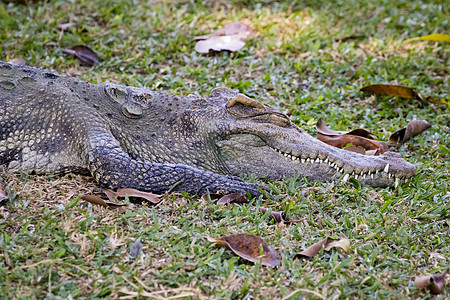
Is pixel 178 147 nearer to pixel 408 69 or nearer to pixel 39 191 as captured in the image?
pixel 39 191

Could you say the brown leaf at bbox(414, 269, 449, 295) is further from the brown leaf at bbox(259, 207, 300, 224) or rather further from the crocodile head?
the crocodile head

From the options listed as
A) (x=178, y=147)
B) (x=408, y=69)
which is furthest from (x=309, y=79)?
(x=178, y=147)

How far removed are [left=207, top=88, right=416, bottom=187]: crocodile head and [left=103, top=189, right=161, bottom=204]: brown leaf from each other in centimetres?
78

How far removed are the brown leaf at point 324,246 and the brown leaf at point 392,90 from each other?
115 inches

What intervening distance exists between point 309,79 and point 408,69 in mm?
1325

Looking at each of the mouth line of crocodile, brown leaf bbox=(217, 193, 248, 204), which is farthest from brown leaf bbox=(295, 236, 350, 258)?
the mouth line of crocodile

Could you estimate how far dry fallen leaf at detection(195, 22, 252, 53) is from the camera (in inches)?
243

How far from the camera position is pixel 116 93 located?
396 cm

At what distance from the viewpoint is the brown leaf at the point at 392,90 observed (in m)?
5.39

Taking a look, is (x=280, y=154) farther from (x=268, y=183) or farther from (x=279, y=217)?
(x=279, y=217)

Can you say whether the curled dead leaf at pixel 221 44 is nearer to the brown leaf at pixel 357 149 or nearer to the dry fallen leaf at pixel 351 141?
the dry fallen leaf at pixel 351 141

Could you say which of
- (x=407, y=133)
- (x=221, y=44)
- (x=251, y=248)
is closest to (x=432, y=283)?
(x=251, y=248)

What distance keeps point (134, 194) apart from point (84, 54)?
3129 millimetres

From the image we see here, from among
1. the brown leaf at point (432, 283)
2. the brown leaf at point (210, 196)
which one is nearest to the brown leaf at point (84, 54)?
the brown leaf at point (210, 196)
